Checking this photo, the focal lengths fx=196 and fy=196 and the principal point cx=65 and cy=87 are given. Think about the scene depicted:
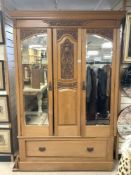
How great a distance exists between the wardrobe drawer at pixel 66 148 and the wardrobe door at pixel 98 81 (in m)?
0.16

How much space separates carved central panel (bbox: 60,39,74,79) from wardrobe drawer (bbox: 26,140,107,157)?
0.88m

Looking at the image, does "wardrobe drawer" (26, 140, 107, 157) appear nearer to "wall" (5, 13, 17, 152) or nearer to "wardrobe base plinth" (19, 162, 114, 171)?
"wardrobe base plinth" (19, 162, 114, 171)

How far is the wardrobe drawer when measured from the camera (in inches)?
101

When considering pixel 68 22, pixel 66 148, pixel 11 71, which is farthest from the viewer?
pixel 11 71

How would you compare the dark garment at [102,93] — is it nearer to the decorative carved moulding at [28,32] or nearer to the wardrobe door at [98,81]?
the wardrobe door at [98,81]

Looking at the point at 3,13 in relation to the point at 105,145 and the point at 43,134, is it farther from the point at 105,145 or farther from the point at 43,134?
the point at 105,145

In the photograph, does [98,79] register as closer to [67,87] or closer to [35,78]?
[67,87]

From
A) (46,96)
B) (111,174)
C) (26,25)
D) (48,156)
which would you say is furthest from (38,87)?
(111,174)

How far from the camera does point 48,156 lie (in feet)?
8.54

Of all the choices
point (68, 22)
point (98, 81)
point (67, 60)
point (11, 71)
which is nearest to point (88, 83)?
point (98, 81)

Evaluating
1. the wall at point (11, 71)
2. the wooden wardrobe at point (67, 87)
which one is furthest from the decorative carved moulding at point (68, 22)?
the wall at point (11, 71)

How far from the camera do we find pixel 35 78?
2.48 meters

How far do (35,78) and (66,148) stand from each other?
100 centimetres

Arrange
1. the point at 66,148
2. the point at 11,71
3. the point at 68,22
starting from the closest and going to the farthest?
the point at 68,22, the point at 66,148, the point at 11,71
